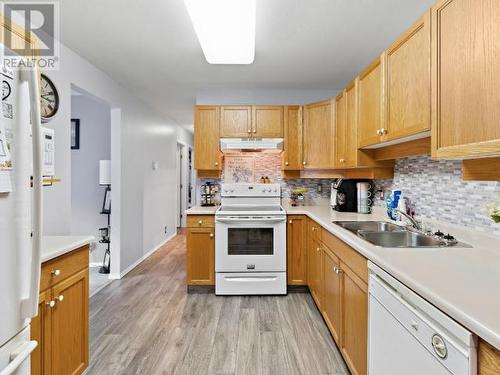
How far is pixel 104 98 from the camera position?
3137mm

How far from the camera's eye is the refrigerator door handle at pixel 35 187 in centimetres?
92

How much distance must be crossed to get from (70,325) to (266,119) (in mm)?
2729

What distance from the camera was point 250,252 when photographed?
295 cm

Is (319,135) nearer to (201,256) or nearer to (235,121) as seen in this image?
(235,121)

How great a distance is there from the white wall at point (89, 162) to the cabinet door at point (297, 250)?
2.50 m

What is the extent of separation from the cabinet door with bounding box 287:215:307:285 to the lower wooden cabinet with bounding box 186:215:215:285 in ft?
2.74

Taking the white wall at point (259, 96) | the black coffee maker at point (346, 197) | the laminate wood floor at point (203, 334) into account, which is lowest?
the laminate wood floor at point (203, 334)

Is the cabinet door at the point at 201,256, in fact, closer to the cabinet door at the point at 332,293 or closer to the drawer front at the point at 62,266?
the cabinet door at the point at 332,293

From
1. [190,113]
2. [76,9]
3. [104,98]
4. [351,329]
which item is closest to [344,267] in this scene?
[351,329]

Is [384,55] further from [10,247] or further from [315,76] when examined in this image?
[10,247]

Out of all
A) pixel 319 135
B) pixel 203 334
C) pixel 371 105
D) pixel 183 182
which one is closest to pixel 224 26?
pixel 371 105

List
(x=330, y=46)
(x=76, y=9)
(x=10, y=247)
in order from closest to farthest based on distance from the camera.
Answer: (x=10, y=247)
(x=76, y=9)
(x=330, y=46)

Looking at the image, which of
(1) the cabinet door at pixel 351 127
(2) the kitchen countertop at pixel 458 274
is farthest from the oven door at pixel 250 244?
(2) the kitchen countertop at pixel 458 274

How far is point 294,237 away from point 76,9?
8.90 ft
